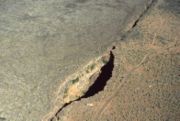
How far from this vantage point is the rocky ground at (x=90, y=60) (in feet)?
11.5

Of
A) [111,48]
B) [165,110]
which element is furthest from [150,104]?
[111,48]

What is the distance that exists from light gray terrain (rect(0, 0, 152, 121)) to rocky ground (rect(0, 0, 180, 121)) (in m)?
0.01

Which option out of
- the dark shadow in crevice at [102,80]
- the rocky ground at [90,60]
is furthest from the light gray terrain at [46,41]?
the dark shadow in crevice at [102,80]

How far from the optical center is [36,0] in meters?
5.86

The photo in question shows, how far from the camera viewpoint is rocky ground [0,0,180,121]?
3.50 meters

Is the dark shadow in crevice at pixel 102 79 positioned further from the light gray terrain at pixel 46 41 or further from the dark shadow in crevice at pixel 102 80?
the light gray terrain at pixel 46 41

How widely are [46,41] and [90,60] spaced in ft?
2.55

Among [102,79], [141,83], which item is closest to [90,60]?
[102,79]

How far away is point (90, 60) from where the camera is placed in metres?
4.23

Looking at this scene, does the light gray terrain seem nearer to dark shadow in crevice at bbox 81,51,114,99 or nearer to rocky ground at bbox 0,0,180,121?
rocky ground at bbox 0,0,180,121

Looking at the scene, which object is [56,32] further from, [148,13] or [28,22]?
[148,13]

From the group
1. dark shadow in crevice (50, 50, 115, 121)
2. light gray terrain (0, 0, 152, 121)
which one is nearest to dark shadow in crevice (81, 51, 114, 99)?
dark shadow in crevice (50, 50, 115, 121)

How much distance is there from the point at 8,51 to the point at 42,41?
48 centimetres

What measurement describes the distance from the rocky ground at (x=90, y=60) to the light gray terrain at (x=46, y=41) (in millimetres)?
10
